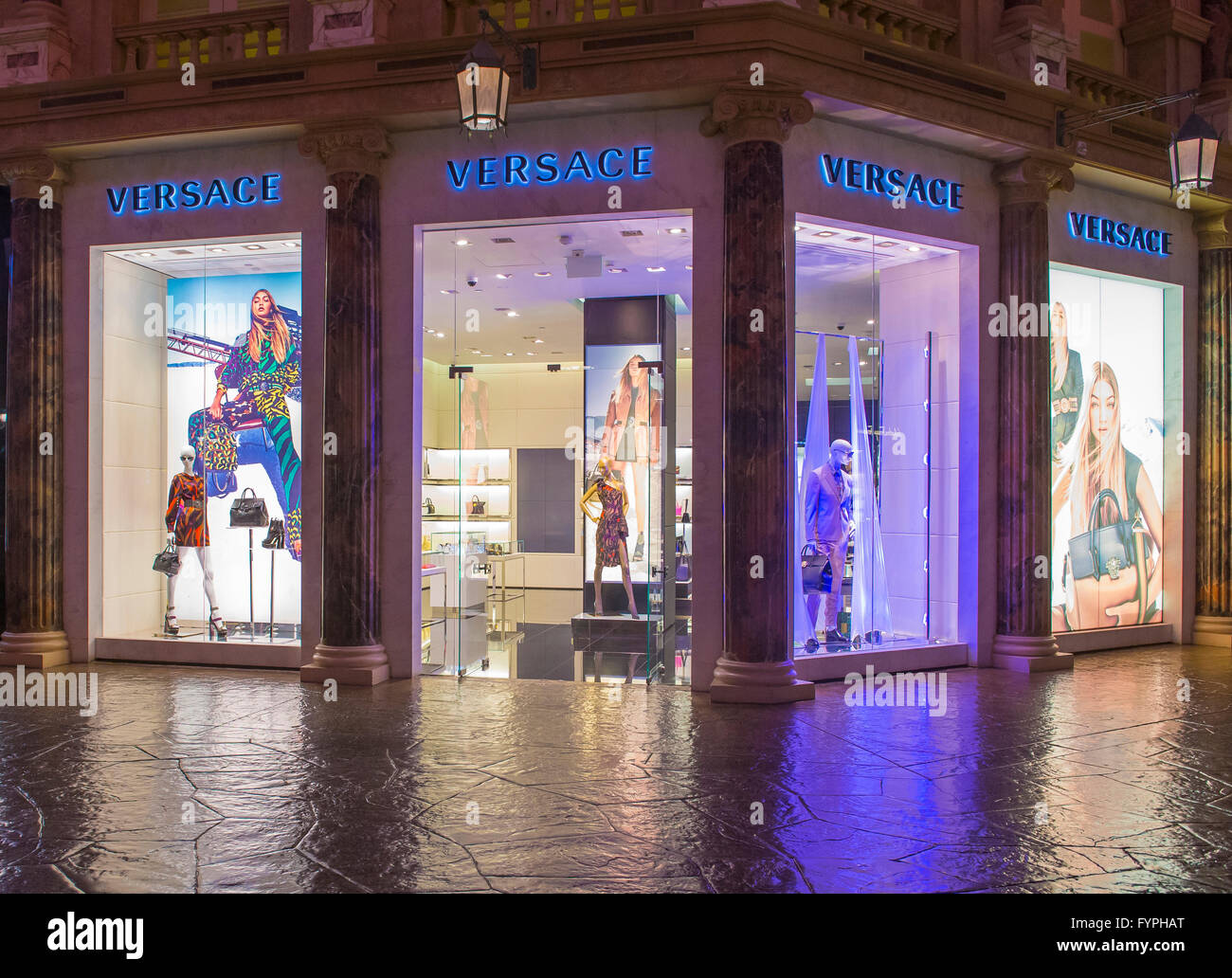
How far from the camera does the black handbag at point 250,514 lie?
8.85 metres

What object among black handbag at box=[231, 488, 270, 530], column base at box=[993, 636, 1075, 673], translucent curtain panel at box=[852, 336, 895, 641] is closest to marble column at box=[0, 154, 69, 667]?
black handbag at box=[231, 488, 270, 530]

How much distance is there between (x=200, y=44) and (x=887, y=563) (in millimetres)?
7952

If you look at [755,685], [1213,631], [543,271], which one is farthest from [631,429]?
[1213,631]

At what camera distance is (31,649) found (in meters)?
8.52

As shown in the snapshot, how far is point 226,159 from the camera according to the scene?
28.0ft

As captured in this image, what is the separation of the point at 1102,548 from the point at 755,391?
16.6ft

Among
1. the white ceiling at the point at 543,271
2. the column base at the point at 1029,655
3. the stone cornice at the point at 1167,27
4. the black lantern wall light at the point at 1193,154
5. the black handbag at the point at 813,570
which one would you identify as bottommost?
the column base at the point at 1029,655

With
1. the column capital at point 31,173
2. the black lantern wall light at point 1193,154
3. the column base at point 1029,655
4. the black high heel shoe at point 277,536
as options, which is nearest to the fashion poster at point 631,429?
the black high heel shoe at point 277,536

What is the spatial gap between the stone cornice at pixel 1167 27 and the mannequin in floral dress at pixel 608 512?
7.28m

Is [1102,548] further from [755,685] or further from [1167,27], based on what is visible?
[1167,27]

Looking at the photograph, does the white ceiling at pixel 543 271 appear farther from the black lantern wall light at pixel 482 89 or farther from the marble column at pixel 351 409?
the black lantern wall light at pixel 482 89
